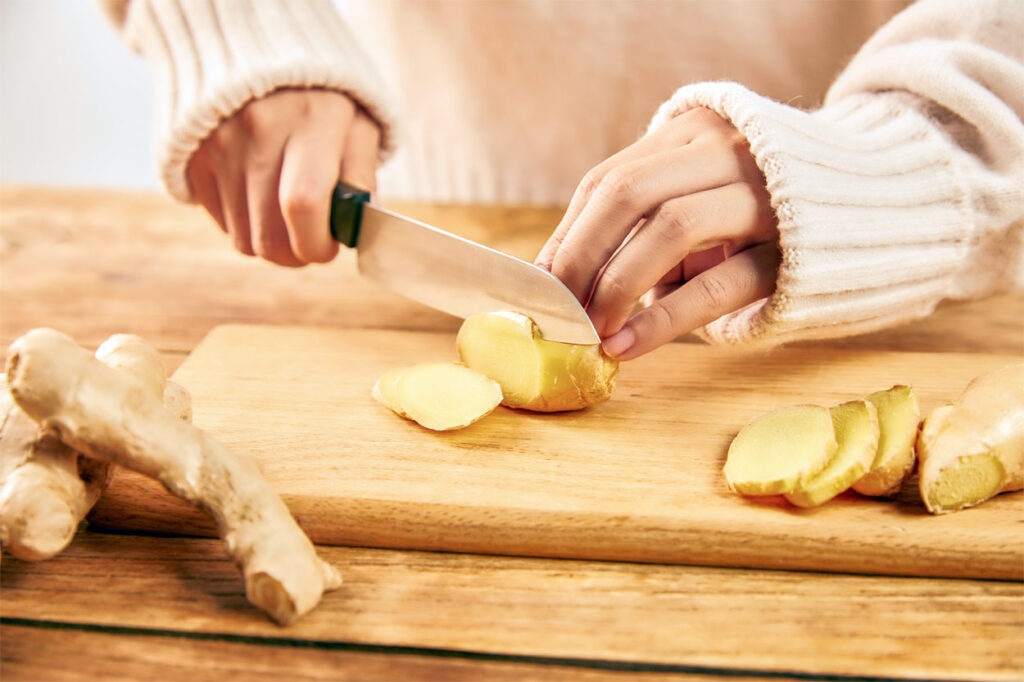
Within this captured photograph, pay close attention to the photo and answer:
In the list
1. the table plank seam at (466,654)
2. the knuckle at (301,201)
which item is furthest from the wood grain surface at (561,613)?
the knuckle at (301,201)

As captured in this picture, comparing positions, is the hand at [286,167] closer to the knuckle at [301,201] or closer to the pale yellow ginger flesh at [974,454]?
the knuckle at [301,201]

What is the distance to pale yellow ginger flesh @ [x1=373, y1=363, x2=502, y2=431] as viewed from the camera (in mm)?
729

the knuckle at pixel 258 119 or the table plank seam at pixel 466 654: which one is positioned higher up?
the knuckle at pixel 258 119

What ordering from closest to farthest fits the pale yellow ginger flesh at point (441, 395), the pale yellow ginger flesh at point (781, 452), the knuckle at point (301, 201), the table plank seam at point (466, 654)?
the table plank seam at point (466, 654)
the pale yellow ginger flesh at point (781, 452)
the pale yellow ginger flesh at point (441, 395)
the knuckle at point (301, 201)

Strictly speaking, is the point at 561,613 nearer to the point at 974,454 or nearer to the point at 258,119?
the point at 974,454

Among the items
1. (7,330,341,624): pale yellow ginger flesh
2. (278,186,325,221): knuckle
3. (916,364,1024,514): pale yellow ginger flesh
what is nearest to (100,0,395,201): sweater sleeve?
→ (278,186,325,221): knuckle

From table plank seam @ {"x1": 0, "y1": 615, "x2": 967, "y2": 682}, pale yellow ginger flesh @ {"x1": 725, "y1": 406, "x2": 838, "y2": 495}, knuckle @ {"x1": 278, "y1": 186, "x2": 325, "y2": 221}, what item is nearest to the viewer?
table plank seam @ {"x1": 0, "y1": 615, "x2": 967, "y2": 682}

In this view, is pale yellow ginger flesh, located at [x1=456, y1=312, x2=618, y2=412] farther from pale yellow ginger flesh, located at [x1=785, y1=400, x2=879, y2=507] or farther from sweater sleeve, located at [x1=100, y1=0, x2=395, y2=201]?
sweater sleeve, located at [x1=100, y1=0, x2=395, y2=201]

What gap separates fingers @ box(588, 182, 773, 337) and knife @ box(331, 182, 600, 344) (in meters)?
0.03

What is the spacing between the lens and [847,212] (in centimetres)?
78

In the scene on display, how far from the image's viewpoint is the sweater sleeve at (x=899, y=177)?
75 cm

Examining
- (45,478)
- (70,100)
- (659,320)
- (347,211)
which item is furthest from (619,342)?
(70,100)

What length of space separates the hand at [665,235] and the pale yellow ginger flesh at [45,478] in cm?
36

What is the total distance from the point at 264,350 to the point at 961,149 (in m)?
0.76
